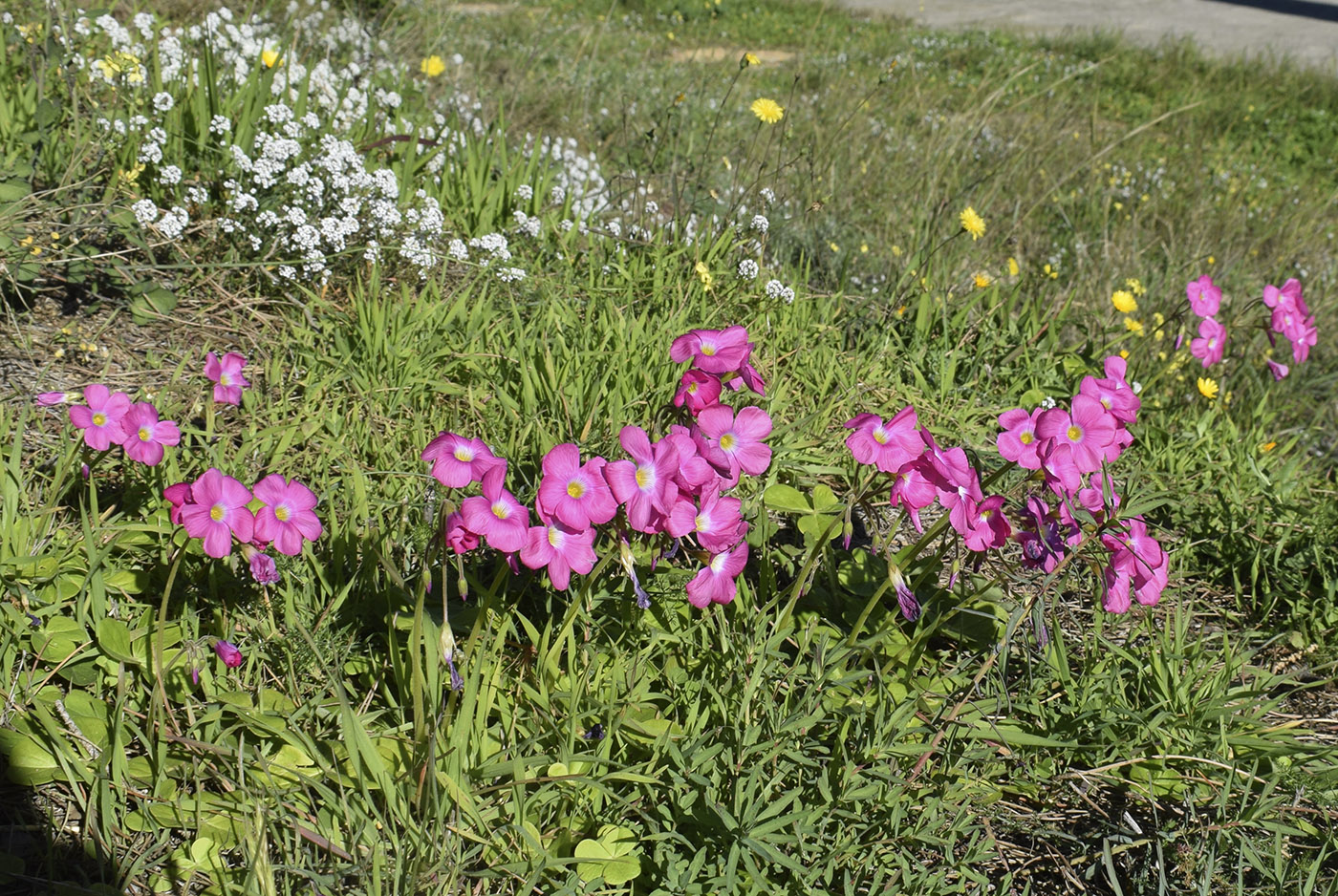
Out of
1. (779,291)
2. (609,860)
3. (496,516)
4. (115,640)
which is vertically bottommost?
(609,860)

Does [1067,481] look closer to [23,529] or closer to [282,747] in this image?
[282,747]

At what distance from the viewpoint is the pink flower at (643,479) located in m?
1.42

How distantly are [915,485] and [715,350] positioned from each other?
0.42 m

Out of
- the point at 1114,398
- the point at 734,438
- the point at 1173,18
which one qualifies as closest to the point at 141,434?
the point at 734,438

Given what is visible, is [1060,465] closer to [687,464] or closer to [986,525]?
[986,525]

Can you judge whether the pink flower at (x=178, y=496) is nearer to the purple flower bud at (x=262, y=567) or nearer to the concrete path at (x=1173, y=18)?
the purple flower bud at (x=262, y=567)

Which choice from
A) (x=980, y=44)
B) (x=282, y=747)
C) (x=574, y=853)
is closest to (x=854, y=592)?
(x=574, y=853)

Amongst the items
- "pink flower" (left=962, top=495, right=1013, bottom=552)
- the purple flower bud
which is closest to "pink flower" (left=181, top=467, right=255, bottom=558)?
the purple flower bud

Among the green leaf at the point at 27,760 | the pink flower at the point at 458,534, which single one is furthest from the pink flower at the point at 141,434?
the pink flower at the point at 458,534

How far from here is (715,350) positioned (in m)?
1.75

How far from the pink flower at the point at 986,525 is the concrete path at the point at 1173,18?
9413 mm

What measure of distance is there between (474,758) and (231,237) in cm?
201

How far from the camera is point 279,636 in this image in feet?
6.15

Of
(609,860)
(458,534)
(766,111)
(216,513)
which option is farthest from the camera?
(766,111)
